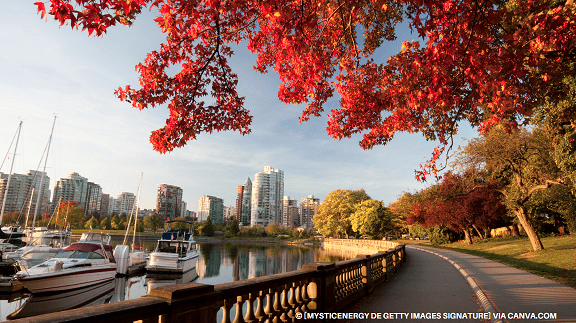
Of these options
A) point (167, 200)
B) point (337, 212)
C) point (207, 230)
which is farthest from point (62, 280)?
point (167, 200)

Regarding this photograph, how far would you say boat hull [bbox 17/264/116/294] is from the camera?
57.2 feet

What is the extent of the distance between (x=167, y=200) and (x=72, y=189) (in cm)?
4178

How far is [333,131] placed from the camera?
33.7 ft

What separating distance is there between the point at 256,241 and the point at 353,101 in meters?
87.0

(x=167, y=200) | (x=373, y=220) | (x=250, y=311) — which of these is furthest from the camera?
(x=167, y=200)

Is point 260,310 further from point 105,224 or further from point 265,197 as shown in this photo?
point 265,197

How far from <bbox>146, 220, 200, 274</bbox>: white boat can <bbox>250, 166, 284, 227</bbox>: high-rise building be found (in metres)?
145

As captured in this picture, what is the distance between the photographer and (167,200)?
166m

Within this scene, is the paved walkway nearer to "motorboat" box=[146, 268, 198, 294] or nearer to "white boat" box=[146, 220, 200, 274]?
"motorboat" box=[146, 268, 198, 294]

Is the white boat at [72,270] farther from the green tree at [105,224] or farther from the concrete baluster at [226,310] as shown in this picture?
the green tree at [105,224]

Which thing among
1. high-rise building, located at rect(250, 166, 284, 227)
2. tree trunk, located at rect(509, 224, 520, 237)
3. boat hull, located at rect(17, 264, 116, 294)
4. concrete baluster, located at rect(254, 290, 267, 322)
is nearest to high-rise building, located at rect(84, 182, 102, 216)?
high-rise building, located at rect(250, 166, 284, 227)

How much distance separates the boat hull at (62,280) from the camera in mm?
17422

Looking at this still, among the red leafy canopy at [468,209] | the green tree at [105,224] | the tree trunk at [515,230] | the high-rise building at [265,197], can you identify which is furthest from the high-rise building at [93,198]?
the tree trunk at [515,230]

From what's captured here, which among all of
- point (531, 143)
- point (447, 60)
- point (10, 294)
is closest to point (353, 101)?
point (447, 60)
